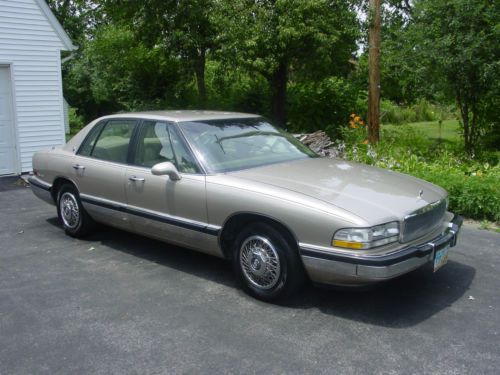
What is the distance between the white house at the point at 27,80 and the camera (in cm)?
1092


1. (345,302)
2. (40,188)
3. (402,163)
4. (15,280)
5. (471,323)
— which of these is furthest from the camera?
(402,163)

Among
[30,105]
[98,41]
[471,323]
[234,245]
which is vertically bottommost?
[471,323]

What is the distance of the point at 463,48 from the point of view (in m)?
9.91

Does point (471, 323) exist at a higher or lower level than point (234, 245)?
lower

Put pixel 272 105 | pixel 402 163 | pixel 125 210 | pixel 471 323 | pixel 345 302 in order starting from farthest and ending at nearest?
pixel 272 105
pixel 402 163
pixel 125 210
pixel 345 302
pixel 471 323

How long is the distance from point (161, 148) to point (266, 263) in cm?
170

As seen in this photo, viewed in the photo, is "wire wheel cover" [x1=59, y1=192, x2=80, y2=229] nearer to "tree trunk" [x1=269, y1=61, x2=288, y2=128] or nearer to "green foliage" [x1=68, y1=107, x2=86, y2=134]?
"tree trunk" [x1=269, y1=61, x2=288, y2=128]

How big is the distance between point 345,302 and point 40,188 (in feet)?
13.9

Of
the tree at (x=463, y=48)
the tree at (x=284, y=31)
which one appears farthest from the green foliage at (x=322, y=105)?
the tree at (x=463, y=48)

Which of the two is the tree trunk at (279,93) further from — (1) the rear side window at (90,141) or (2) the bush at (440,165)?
(1) the rear side window at (90,141)

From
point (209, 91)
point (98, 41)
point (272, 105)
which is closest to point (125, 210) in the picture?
point (272, 105)

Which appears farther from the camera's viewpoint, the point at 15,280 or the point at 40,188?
the point at 40,188

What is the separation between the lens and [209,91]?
2159cm

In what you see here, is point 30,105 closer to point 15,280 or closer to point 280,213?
point 15,280
